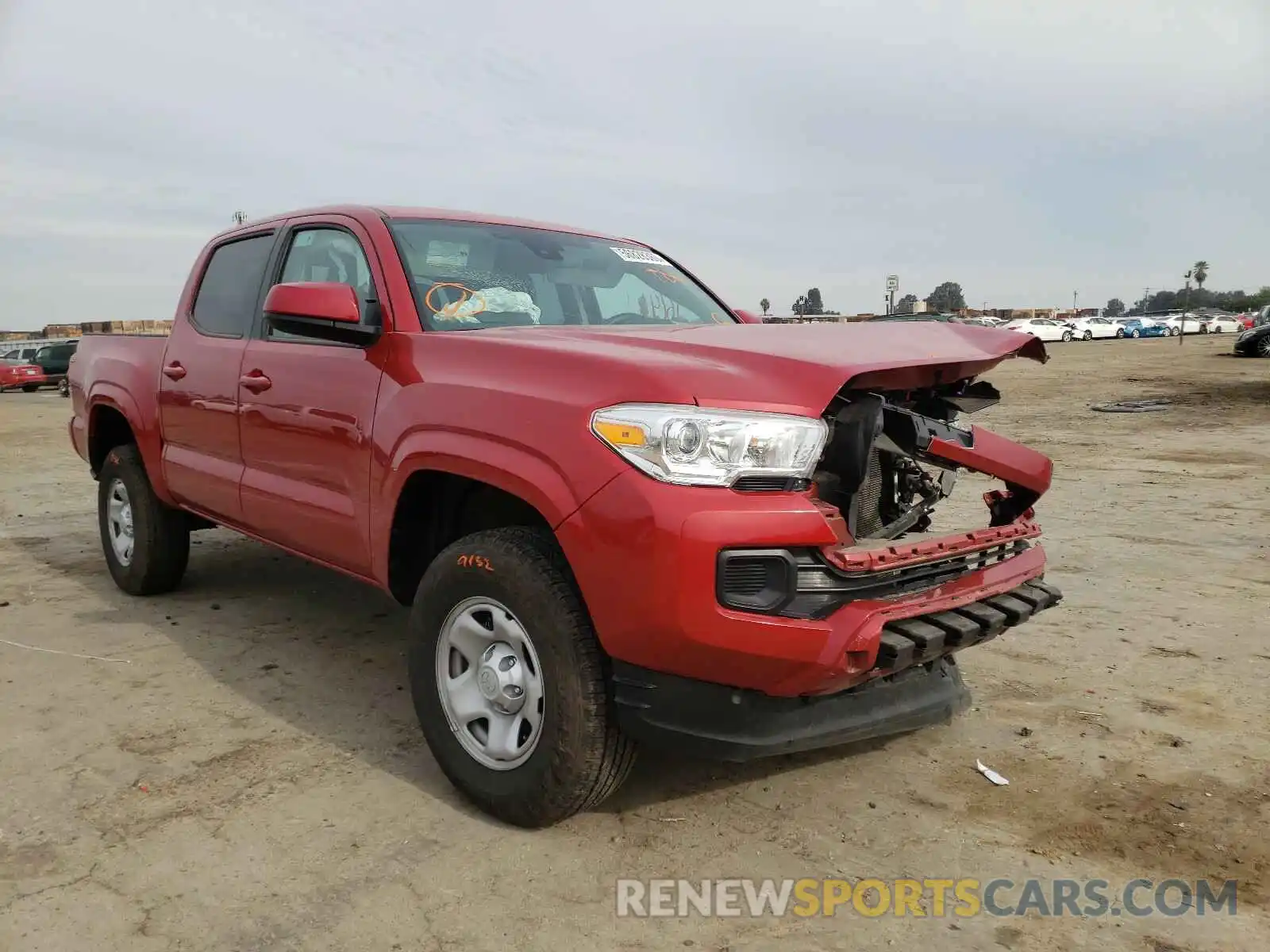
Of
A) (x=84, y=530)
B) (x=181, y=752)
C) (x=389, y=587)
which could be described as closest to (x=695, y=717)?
(x=389, y=587)

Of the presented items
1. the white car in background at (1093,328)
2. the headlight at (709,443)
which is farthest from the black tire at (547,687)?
the white car in background at (1093,328)

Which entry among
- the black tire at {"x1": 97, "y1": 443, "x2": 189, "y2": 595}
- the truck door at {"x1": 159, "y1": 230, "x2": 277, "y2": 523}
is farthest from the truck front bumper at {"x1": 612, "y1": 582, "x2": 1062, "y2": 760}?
the black tire at {"x1": 97, "y1": 443, "x2": 189, "y2": 595}

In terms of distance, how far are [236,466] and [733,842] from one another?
8.57ft

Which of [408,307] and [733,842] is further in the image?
[408,307]

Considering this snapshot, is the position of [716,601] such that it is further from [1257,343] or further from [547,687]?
[1257,343]

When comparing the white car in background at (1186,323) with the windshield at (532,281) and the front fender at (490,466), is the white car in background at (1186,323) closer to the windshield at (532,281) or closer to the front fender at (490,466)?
the windshield at (532,281)

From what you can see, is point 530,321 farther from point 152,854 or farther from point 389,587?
point 152,854

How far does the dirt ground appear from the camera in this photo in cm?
232

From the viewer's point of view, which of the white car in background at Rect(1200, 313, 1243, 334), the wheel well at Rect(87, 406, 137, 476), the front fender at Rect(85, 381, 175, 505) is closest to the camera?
the front fender at Rect(85, 381, 175, 505)

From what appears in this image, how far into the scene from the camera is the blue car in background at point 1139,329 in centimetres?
5538

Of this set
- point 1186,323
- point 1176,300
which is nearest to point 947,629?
point 1186,323

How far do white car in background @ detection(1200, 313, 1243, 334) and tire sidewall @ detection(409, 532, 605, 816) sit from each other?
66278mm

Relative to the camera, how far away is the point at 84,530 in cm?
723

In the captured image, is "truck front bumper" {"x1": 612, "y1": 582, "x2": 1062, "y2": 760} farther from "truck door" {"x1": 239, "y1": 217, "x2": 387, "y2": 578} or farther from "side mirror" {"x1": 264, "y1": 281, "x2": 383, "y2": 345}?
"side mirror" {"x1": 264, "y1": 281, "x2": 383, "y2": 345}
